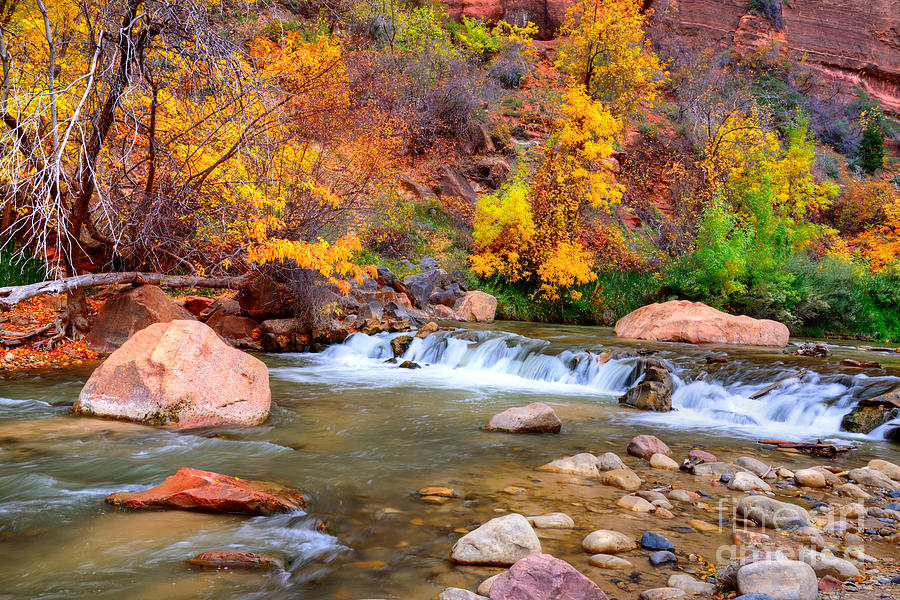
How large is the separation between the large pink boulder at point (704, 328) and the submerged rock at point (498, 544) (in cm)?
1126

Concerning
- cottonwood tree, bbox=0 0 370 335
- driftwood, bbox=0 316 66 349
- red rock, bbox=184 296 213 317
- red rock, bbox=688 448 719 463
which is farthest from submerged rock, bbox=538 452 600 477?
red rock, bbox=184 296 213 317

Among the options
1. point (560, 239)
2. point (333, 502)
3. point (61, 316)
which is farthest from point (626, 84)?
point (333, 502)

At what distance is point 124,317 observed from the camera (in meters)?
10.2

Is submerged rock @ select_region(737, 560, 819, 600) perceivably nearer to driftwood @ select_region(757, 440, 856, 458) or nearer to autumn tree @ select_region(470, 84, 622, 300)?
driftwood @ select_region(757, 440, 856, 458)

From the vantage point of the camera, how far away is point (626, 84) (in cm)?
2516

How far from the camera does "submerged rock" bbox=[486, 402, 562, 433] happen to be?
21.6 feet

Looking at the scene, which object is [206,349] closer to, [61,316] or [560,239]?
[61,316]

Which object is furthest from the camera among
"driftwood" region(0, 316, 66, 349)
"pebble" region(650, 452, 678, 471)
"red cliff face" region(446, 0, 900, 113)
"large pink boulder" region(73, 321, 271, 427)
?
"red cliff face" region(446, 0, 900, 113)

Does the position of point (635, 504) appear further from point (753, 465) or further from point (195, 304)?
point (195, 304)

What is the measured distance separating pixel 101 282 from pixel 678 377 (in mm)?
9276

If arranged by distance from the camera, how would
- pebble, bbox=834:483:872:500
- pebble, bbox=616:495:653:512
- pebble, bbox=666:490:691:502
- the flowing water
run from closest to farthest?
the flowing water
pebble, bbox=616:495:653:512
pebble, bbox=666:490:691:502
pebble, bbox=834:483:872:500

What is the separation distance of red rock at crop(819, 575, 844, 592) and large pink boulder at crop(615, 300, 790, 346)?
10.9m

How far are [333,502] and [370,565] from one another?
1.08m

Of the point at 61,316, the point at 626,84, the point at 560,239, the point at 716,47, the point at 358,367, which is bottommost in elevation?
the point at 358,367
